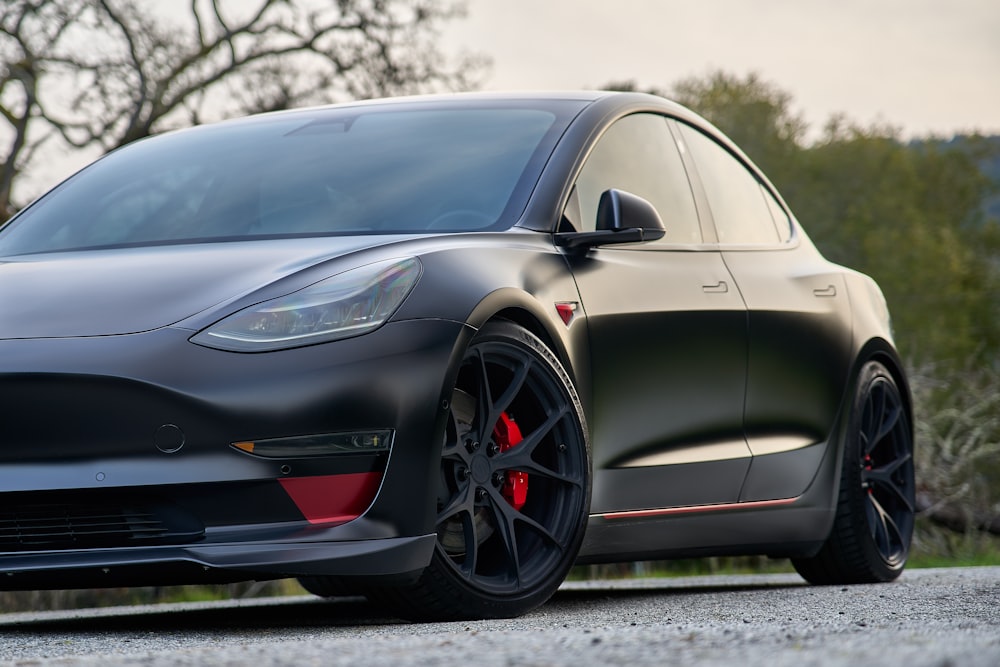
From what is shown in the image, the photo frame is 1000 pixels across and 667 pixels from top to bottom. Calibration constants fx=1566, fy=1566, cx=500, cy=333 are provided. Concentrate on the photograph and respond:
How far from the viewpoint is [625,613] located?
458 centimetres

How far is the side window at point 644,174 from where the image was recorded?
5.09 m

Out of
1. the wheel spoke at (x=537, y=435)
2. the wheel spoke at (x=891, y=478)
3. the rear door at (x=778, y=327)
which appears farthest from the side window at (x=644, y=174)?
the wheel spoke at (x=891, y=478)

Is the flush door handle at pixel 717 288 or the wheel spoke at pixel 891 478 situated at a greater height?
the flush door handle at pixel 717 288

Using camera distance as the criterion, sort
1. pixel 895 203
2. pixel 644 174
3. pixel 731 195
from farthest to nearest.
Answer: pixel 895 203 < pixel 731 195 < pixel 644 174

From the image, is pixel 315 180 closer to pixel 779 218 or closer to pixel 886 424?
pixel 779 218

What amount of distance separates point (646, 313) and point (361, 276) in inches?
49.6

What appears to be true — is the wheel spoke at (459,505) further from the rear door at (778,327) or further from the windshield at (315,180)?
the rear door at (778,327)

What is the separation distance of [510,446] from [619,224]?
0.88 meters

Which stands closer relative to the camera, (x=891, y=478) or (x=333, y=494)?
(x=333, y=494)

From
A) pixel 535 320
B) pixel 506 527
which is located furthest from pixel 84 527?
pixel 535 320

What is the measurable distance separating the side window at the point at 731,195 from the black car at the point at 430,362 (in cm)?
2

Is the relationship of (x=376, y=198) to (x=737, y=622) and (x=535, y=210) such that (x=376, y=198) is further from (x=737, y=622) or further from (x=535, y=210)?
(x=737, y=622)

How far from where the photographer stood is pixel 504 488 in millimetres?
4230

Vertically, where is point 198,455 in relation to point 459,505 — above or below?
above
